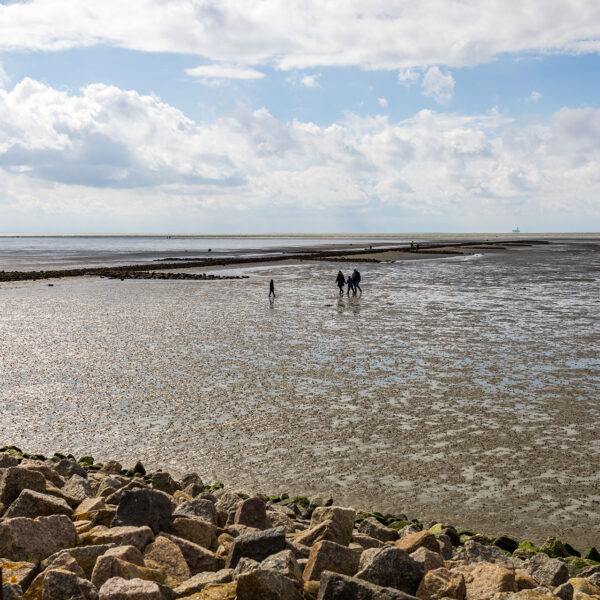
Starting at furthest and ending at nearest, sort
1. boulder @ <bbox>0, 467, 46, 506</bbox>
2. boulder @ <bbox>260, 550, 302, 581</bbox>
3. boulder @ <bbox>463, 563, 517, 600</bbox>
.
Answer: boulder @ <bbox>0, 467, 46, 506</bbox>
boulder @ <bbox>463, 563, 517, 600</bbox>
boulder @ <bbox>260, 550, 302, 581</bbox>

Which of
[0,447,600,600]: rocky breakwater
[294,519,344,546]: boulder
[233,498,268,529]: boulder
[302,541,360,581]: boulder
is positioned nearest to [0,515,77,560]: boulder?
[0,447,600,600]: rocky breakwater

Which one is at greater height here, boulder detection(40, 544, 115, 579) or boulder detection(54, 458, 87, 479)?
boulder detection(40, 544, 115, 579)

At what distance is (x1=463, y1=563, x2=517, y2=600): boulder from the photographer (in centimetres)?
564

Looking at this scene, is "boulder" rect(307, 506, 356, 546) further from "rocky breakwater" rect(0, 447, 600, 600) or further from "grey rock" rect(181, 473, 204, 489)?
"grey rock" rect(181, 473, 204, 489)

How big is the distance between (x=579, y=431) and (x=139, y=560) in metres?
9.78

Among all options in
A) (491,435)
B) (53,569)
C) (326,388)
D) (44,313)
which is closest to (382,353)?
(326,388)

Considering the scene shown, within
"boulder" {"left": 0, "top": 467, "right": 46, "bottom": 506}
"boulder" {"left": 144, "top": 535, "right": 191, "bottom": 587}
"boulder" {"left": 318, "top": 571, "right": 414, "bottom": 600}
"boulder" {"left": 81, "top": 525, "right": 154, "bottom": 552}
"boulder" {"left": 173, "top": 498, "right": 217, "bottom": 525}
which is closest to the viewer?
"boulder" {"left": 318, "top": 571, "right": 414, "bottom": 600}

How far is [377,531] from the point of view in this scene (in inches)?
310

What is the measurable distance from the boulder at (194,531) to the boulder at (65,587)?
1.69m

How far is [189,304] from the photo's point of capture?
3334 cm

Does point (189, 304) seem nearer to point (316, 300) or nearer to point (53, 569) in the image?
point (316, 300)

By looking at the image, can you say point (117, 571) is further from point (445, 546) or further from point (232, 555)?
point (445, 546)

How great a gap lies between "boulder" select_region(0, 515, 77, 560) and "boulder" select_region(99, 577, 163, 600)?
1522mm

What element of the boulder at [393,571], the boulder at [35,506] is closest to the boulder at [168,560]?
the boulder at [35,506]
